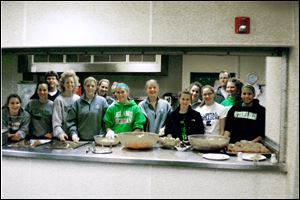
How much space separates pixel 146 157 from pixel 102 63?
12.5 feet

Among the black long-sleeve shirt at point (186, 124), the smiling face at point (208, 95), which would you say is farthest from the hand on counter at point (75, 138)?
the smiling face at point (208, 95)

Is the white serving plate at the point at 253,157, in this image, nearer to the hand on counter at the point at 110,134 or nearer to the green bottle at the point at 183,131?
the green bottle at the point at 183,131

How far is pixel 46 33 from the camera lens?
2.50 m

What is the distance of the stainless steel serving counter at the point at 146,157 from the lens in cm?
232

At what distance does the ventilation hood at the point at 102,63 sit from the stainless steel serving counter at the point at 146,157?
326 cm

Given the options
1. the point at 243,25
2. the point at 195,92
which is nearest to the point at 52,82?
the point at 195,92

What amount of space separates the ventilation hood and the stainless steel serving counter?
3.26 metres

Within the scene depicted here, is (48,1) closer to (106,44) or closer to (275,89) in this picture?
(106,44)

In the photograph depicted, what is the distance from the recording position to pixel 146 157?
2449 mm

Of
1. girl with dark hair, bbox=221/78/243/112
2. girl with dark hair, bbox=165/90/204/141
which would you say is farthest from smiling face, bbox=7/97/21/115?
girl with dark hair, bbox=221/78/243/112

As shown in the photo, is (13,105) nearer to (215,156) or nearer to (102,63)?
(215,156)

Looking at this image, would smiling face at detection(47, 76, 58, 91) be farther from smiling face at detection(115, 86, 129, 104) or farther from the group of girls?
smiling face at detection(115, 86, 129, 104)

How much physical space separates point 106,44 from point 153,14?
1.37 ft

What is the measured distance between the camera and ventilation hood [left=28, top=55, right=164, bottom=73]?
5832 millimetres
